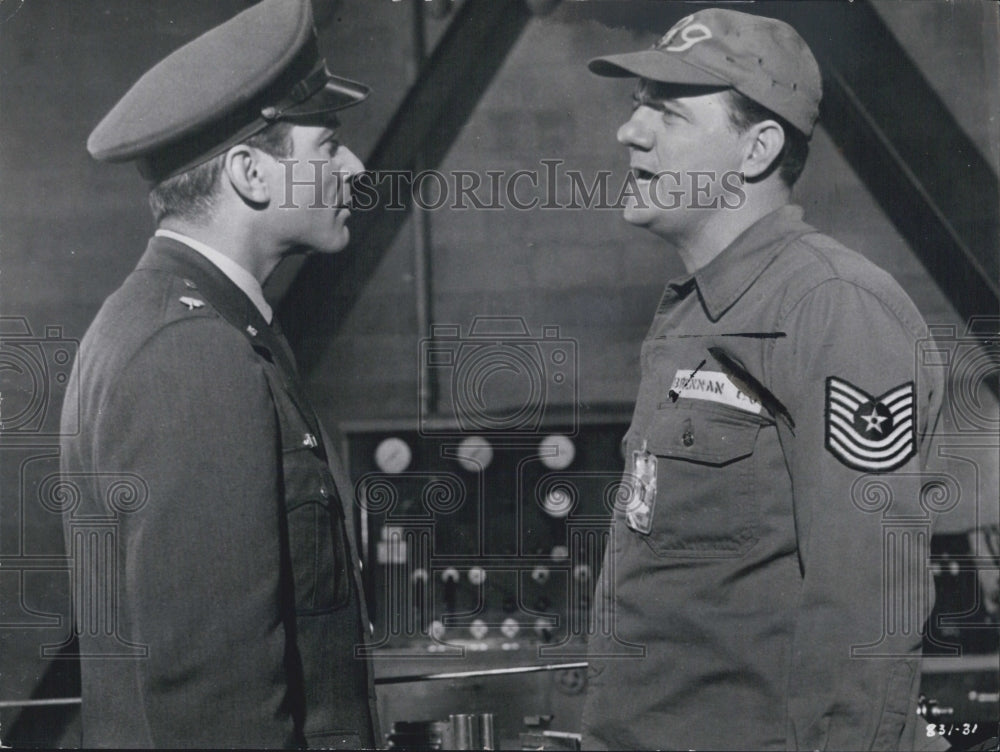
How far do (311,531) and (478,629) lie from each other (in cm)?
86

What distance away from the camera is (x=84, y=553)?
7.39ft

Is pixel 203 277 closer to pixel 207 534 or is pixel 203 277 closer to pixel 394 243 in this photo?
pixel 207 534

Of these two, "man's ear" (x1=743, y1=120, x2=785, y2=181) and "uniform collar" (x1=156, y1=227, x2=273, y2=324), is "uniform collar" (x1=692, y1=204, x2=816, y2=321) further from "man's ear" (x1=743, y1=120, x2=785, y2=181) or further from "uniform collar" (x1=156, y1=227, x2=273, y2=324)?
"uniform collar" (x1=156, y1=227, x2=273, y2=324)

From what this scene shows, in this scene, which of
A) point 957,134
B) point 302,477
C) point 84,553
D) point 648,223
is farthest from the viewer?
point 957,134

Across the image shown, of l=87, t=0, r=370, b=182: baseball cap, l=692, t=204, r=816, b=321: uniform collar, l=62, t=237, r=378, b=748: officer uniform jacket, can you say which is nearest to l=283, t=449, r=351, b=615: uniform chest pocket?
l=62, t=237, r=378, b=748: officer uniform jacket

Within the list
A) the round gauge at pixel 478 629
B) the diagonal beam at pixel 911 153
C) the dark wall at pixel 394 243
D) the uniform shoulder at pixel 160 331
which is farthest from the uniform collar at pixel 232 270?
the diagonal beam at pixel 911 153

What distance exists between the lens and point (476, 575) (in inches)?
106

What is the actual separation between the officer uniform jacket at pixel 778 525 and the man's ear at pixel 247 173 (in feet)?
3.04

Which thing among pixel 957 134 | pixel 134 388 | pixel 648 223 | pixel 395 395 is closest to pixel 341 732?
pixel 134 388

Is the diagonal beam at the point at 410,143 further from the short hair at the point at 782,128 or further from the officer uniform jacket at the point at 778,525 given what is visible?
the officer uniform jacket at the point at 778,525

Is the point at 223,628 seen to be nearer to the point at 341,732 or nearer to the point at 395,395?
the point at 341,732

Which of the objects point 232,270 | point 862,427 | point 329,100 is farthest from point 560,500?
point 329,100

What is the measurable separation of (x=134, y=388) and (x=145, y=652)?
17.9 inches

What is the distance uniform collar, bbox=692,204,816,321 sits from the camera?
7.47ft
